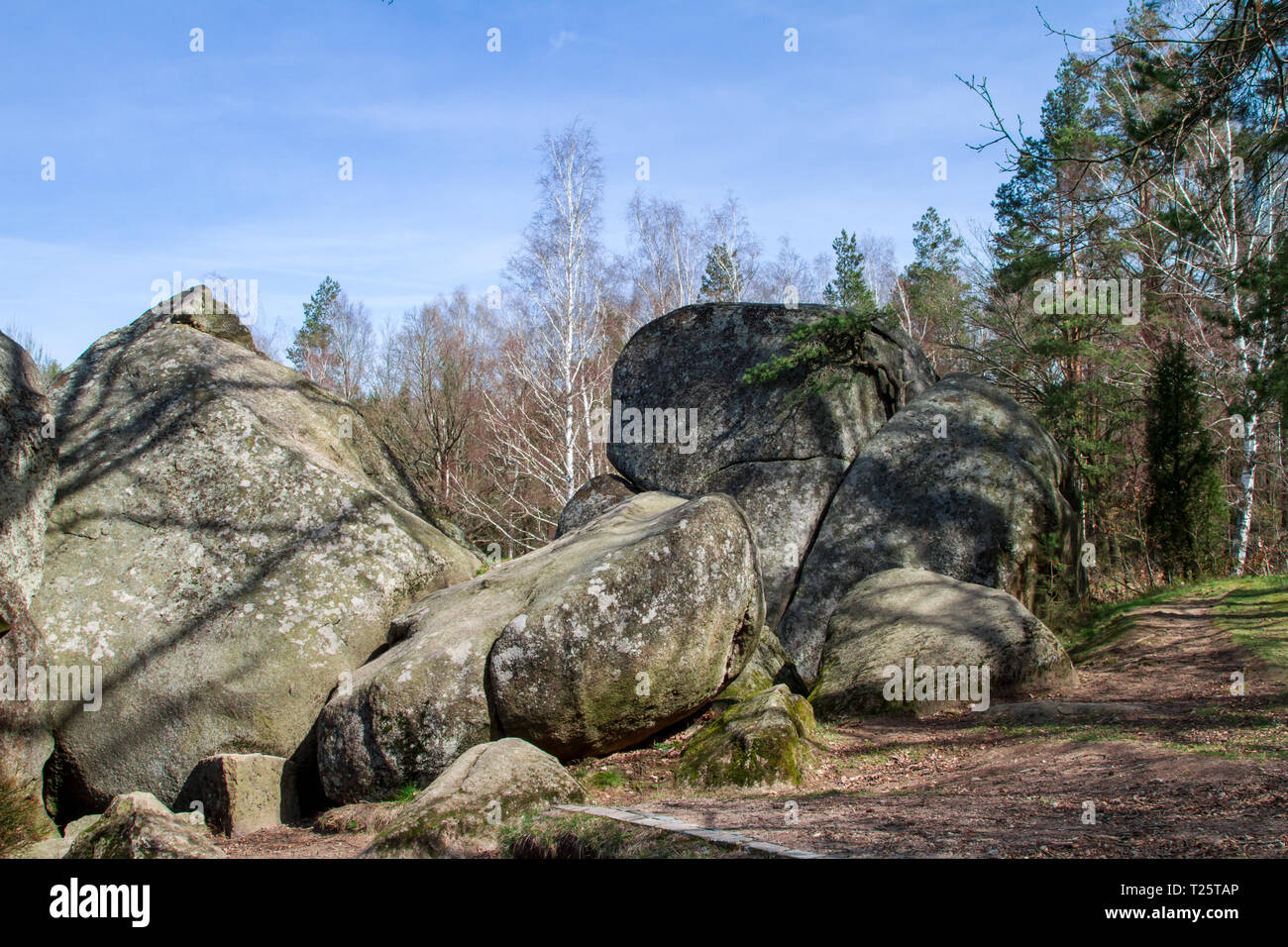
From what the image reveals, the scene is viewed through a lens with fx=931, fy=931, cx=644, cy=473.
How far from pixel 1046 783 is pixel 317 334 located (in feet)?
123

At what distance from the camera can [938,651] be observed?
8688mm

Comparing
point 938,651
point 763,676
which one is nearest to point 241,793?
point 763,676

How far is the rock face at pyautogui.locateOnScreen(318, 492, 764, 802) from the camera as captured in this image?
6.94 m

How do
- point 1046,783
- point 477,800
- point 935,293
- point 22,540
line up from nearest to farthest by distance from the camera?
1. point 477,800
2. point 1046,783
3. point 22,540
4. point 935,293

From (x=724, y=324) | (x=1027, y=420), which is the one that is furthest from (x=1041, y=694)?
(x=724, y=324)

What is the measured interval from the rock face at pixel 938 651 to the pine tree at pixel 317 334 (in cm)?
3155

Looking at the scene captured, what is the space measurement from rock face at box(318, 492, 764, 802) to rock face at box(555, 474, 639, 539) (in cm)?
547

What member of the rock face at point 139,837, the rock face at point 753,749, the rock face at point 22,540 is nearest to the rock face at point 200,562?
the rock face at point 22,540

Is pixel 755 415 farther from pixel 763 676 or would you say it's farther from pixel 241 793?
pixel 241 793

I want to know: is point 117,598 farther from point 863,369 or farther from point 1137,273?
point 1137,273

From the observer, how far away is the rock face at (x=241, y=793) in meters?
6.72

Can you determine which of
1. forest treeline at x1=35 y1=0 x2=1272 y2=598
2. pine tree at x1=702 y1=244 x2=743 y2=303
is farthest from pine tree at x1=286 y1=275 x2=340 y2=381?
pine tree at x1=702 y1=244 x2=743 y2=303

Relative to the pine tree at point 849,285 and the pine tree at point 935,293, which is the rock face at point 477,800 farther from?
the pine tree at point 935,293

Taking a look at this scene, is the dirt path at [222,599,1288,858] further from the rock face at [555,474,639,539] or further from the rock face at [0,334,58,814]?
the rock face at [555,474,639,539]
